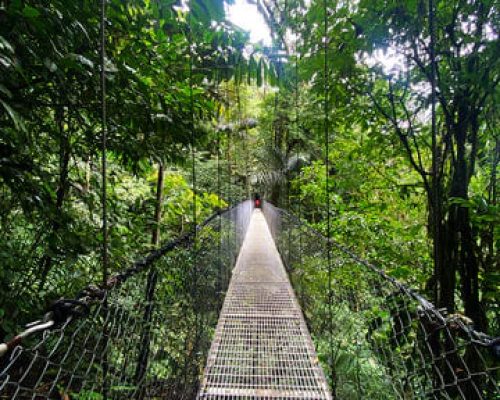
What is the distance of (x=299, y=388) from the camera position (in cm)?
113

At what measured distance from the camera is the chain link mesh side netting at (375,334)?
2.49 feet

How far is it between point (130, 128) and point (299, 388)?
1.12m

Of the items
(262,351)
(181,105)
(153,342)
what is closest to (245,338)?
(262,351)

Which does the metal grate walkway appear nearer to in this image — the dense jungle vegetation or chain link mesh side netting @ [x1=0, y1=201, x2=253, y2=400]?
chain link mesh side netting @ [x1=0, y1=201, x2=253, y2=400]

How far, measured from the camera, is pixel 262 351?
136 cm

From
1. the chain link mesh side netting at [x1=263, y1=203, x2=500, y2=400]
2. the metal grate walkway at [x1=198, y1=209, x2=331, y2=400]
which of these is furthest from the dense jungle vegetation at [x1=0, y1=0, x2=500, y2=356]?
the metal grate walkway at [x1=198, y1=209, x2=331, y2=400]

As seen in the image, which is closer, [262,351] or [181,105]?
[181,105]

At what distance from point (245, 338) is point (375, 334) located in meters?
0.62

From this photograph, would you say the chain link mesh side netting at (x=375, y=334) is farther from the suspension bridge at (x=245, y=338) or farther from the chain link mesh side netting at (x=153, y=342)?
the chain link mesh side netting at (x=153, y=342)

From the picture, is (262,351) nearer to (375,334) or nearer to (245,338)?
(245,338)

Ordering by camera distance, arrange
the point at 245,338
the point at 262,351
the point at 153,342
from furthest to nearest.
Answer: the point at 245,338 < the point at 262,351 < the point at 153,342

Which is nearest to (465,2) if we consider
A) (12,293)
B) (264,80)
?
(264,80)

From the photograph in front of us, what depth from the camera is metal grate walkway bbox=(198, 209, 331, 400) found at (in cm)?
112

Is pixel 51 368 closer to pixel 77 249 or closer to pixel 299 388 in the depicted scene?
pixel 77 249
